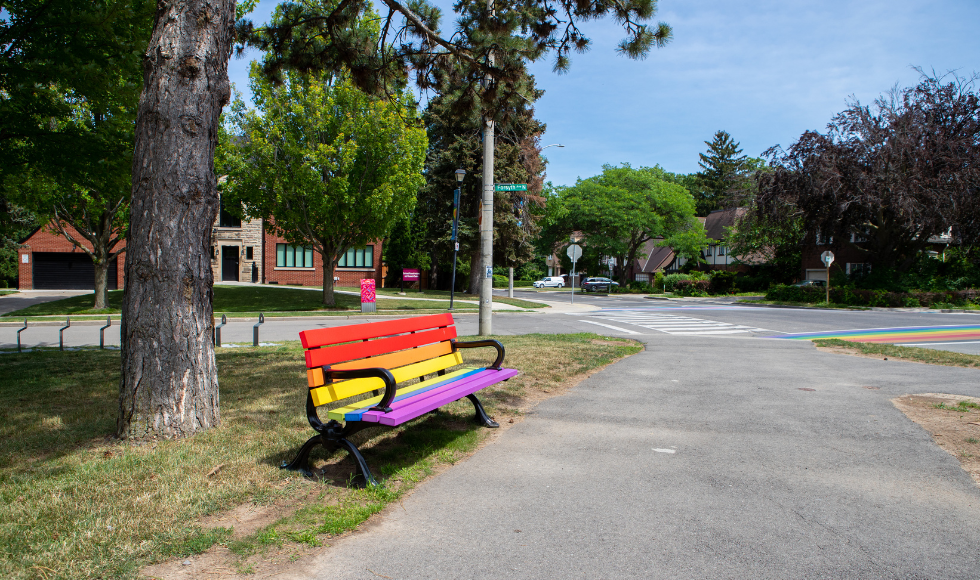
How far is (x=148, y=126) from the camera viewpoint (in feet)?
16.3

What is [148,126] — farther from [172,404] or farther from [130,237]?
[172,404]

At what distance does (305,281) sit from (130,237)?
40.7m

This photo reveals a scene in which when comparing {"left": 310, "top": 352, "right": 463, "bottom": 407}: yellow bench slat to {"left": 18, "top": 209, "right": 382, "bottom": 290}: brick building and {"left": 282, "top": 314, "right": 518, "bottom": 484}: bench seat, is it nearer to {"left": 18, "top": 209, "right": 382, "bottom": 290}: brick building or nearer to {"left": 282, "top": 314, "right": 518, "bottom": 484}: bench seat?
{"left": 282, "top": 314, "right": 518, "bottom": 484}: bench seat

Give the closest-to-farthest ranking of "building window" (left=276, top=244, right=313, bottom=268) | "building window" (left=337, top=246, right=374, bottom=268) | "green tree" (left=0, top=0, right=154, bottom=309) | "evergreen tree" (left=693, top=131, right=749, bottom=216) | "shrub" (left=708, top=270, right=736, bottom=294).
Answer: "green tree" (left=0, top=0, right=154, bottom=309)
"building window" (left=276, top=244, right=313, bottom=268)
"building window" (left=337, top=246, right=374, bottom=268)
"shrub" (left=708, top=270, right=736, bottom=294)
"evergreen tree" (left=693, top=131, right=749, bottom=216)

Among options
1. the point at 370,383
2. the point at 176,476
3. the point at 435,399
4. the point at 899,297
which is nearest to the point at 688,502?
the point at 435,399

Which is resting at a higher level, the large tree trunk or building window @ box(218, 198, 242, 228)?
building window @ box(218, 198, 242, 228)

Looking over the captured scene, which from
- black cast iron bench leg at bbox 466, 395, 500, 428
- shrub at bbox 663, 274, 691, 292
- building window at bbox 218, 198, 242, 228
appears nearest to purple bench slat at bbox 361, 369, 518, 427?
black cast iron bench leg at bbox 466, 395, 500, 428

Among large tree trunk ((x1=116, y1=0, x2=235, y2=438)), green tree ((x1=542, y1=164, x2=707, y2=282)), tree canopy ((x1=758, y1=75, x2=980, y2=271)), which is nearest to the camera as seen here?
large tree trunk ((x1=116, y1=0, x2=235, y2=438))

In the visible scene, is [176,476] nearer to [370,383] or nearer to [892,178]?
[370,383]

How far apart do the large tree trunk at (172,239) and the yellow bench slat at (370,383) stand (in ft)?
4.45

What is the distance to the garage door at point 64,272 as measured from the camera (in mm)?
41281

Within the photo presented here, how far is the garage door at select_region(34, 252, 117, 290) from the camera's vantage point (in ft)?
135

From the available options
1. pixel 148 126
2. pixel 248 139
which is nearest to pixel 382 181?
pixel 248 139

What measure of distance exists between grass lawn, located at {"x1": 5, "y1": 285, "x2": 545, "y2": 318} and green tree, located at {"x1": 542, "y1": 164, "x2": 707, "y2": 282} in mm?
20886
